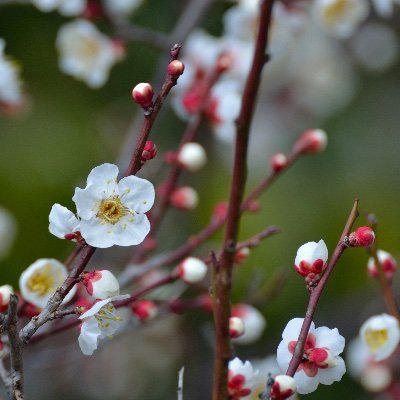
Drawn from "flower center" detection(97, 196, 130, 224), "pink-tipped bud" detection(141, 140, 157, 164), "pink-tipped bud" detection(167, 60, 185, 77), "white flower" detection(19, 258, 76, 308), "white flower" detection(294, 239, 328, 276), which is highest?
"pink-tipped bud" detection(167, 60, 185, 77)

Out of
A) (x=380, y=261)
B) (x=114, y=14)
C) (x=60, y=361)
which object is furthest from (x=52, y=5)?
(x=380, y=261)

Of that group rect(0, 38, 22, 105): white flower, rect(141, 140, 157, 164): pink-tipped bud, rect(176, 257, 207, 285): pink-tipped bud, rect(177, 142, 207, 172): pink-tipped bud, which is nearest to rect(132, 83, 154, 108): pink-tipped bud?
rect(141, 140, 157, 164): pink-tipped bud

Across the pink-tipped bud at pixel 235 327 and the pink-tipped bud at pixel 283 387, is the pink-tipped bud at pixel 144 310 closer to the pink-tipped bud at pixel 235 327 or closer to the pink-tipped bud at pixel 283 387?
the pink-tipped bud at pixel 235 327

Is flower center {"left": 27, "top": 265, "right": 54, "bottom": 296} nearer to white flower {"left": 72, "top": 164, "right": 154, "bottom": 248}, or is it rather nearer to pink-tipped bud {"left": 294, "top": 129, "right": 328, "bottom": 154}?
white flower {"left": 72, "top": 164, "right": 154, "bottom": 248}

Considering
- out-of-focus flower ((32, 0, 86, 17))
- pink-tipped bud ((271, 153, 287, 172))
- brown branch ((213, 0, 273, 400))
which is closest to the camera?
brown branch ((213, 0, 273, 400))

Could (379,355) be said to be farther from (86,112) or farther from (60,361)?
(86,112)

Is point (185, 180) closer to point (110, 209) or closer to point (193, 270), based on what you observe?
point (193, 270)

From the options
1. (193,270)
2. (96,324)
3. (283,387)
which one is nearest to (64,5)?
(193,270)

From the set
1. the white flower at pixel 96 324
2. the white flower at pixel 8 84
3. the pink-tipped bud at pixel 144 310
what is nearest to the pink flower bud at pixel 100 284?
the white flower at pixel 96 324
